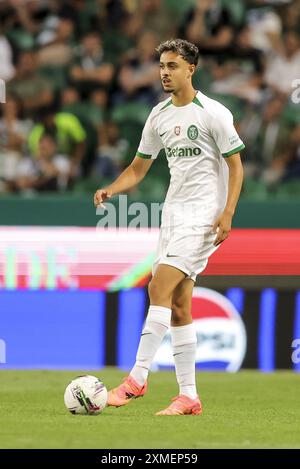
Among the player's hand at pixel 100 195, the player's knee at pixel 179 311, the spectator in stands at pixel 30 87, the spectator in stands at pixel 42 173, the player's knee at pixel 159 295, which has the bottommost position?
the player's knee at pixel 179 311

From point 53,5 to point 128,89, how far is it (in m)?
1.76

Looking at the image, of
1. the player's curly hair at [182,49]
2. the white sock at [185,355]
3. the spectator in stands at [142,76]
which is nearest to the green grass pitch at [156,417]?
the white sock at [185,355]

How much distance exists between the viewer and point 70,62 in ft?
46.8

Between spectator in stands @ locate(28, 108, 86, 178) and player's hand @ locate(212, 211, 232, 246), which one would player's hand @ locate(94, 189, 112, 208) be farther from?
spectator in stands @ locate(28, 108, 86, 178)

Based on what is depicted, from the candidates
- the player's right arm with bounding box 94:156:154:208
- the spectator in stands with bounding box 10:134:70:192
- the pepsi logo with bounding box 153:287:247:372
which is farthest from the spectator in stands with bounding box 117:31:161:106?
the player's right arm with bounding box 94:156:154:208

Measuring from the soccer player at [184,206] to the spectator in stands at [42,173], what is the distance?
17.5 ft

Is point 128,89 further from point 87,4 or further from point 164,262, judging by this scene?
point 164,262

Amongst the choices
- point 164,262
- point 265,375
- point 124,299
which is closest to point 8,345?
point 124,299

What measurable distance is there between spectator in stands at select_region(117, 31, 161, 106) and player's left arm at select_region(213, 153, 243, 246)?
261 inches

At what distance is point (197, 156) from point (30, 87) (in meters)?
6.96

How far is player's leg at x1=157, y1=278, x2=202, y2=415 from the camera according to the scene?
738cm

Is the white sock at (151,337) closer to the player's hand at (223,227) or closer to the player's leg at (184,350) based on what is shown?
the player's leg at (184,350)

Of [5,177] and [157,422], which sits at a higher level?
[5,177]

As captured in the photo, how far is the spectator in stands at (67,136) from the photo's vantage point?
1309cm
